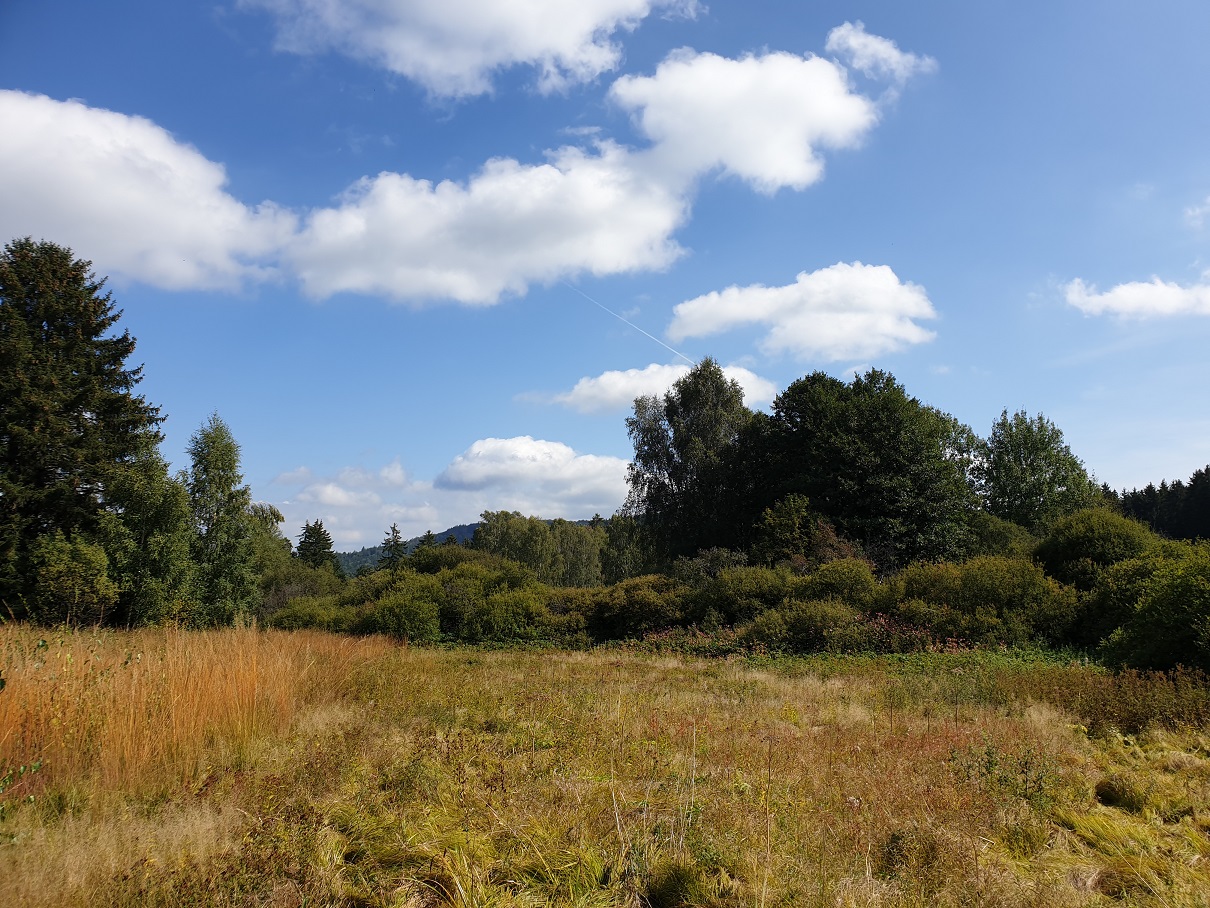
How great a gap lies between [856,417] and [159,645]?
89.0 feet

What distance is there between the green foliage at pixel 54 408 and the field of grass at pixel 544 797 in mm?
21907

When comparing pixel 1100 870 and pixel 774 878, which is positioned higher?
pixel 774 878

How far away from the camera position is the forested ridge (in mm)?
16406

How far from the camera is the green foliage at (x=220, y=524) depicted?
107 feet

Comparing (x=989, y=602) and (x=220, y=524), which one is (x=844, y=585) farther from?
(x=220, y=524)

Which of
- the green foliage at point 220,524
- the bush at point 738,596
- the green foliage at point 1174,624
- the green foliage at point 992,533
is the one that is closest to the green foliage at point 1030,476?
the green foliage at point 992,533

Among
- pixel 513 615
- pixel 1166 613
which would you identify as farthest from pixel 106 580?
pixel 1166 613

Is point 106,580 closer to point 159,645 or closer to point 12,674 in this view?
point 159,645

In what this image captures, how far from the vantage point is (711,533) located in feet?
110

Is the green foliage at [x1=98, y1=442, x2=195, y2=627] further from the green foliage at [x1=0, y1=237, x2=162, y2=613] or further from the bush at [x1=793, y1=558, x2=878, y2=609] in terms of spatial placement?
the bush at [x1=793, y1=558, x2=878, y2=609]

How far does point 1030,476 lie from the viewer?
43906mm

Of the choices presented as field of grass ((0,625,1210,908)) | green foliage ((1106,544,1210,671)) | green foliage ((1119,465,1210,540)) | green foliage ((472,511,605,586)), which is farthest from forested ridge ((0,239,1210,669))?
green foliage ((472,511,605,586))

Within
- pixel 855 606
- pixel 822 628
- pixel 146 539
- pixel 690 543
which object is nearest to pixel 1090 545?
pixel 855 606

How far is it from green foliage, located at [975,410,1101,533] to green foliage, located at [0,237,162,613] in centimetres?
4971
